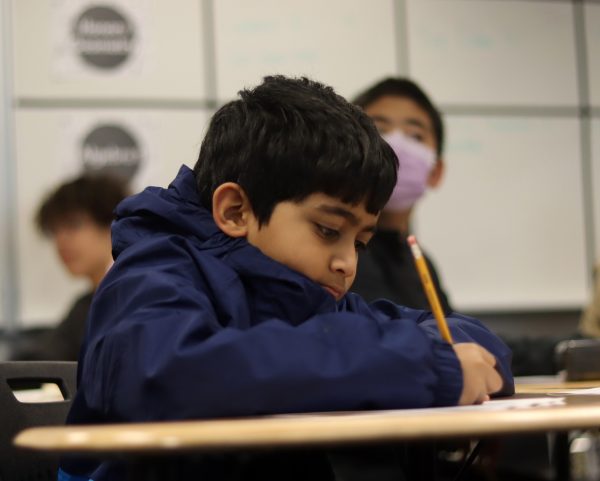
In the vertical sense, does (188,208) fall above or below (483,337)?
above

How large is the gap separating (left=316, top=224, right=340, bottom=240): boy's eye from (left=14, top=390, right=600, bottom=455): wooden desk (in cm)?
47

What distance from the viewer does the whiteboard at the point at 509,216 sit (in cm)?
461

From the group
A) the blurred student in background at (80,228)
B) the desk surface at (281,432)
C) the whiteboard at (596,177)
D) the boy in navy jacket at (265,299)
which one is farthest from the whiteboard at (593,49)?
the desk surface at (281,432)

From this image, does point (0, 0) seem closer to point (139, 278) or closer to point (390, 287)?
point (390, 287)

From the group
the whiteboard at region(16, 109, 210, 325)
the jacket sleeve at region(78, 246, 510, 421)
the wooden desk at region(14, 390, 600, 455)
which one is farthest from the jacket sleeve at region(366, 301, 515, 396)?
the whiteboard at region(16, 109, 210, 325)

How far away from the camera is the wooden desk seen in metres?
0.75

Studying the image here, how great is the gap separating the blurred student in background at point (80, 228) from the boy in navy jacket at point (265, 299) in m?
2.46

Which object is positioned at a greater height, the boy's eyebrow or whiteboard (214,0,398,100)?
whiteboard (214,0,398,100)

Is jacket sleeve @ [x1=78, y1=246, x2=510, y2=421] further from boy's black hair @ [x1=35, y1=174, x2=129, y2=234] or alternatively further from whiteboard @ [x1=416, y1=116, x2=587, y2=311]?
whiteboard @ [x1=416, y1=116, x2=587, y2=311]

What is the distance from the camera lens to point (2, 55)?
13.3ft

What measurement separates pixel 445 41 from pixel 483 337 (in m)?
3.45

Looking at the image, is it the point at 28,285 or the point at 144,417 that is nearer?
the point at 144,417

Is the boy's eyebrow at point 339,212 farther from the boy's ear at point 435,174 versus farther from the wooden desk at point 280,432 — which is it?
the boy's ear at point 435,174

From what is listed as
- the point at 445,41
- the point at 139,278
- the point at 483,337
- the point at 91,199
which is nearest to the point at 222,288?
the point at 139,278
